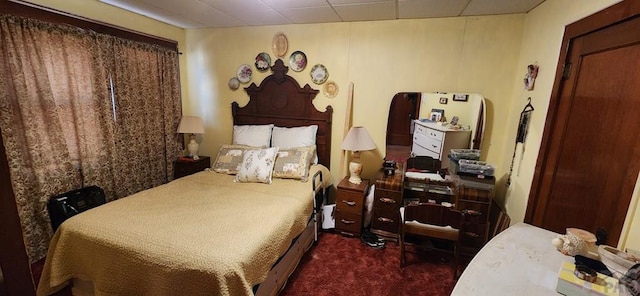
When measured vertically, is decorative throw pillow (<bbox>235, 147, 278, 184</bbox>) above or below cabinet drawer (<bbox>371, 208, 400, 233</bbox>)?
above

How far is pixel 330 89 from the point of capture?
9.87 ft

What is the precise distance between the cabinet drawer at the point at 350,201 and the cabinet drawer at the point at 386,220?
17 cm

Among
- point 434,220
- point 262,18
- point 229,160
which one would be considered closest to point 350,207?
point 434,220

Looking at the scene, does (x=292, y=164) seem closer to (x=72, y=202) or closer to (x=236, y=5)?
(x=236, y=5)

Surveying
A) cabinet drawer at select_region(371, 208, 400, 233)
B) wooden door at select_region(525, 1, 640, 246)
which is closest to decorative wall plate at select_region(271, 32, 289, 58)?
cabinet drawer at select_region(371, 208, 400, 233)

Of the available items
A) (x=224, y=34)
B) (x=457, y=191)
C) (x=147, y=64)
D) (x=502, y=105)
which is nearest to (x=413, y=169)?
(x=457, y=191)

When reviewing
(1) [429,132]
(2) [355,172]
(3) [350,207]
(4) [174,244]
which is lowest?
(3) [350,207]

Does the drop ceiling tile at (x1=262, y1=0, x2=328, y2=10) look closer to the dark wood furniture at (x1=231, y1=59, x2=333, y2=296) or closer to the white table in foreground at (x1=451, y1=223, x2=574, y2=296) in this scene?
the dark wood furniture at (x1=231, y1=59, x2=333, y2=296)

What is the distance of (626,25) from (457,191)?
1.44 metres

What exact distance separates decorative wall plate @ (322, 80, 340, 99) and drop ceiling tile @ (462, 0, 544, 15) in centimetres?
140

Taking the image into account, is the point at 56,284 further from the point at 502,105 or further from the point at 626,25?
the point at 502,105

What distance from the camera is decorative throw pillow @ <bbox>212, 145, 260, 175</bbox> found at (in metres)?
2.82

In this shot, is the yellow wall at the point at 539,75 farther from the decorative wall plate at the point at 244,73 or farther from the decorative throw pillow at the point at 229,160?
the decorative wall plate at the point at 244,73

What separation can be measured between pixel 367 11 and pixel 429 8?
547 mm
